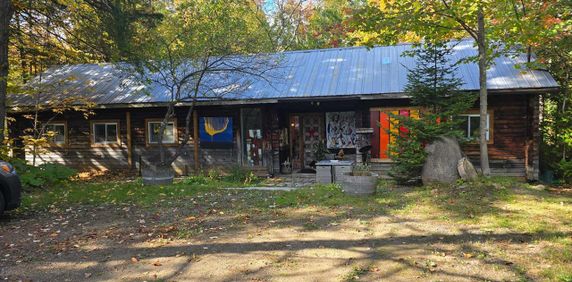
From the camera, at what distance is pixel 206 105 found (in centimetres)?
1428

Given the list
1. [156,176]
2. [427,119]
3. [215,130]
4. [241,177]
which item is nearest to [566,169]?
[427,119]

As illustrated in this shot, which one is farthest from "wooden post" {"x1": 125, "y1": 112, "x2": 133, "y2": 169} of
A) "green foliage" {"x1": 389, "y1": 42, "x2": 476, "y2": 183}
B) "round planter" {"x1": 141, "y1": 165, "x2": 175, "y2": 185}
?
"green foliage" {"x1": 389, "y1": 42, "x2": 476, "y2": 183}

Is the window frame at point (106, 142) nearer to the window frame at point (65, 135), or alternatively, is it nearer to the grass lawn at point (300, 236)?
the window frame at point (65, 135)

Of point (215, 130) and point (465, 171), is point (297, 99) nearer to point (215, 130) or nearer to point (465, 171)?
point (215, 130)

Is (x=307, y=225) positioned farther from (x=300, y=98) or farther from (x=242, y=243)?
(x=300, y=98)

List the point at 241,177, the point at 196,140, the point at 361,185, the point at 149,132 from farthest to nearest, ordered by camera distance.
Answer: the point at 149,132 < the point at 196,140 < the point at 241,177 < the point at 361,185

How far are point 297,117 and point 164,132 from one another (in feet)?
16.3

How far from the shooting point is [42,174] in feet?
38.6

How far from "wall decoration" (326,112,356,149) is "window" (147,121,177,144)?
5.66 metres

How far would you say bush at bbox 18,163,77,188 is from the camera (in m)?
10.5

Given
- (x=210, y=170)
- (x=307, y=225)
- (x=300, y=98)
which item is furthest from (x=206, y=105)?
(x=307, y=225)

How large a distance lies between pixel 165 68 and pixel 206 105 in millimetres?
2861

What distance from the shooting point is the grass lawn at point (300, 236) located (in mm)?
4520

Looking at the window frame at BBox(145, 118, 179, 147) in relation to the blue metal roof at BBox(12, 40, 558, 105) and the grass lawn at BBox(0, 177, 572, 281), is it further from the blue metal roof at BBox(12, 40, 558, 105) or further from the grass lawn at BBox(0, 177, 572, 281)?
the grass lawn at BBox(0, 177, 572, 281)
